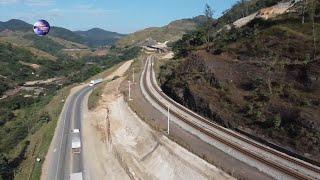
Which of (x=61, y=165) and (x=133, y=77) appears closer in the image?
(x=61, y=165)

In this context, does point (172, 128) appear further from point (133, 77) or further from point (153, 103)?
point (133, 77)

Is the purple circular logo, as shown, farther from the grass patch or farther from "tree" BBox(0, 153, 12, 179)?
"tree" BBox(0, 153, 12, 179)

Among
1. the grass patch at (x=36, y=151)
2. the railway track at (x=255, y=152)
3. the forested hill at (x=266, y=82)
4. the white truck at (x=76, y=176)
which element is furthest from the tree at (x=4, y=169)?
the forested hill at (x=266, y=82)

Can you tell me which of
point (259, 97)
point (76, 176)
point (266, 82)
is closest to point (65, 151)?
point (76, 176)

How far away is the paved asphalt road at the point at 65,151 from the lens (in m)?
59.6

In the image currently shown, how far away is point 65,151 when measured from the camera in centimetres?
6938

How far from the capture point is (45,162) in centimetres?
6531

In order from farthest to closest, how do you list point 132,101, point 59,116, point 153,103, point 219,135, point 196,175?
1. point 59,116
2. point 132,101
3. point 153,103
4. point 219,135
5. point 196,175

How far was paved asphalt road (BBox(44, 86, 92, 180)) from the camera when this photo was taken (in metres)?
59.6

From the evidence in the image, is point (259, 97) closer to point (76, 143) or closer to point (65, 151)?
point (76, 143)

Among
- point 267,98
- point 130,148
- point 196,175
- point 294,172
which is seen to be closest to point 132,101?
point 130,148

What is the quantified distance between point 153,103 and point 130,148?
19497 millimetres

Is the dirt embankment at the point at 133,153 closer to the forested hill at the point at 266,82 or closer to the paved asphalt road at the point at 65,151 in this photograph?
the paved asphalt road at the point at 65,151

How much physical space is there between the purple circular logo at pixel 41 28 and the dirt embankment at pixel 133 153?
1884cm
